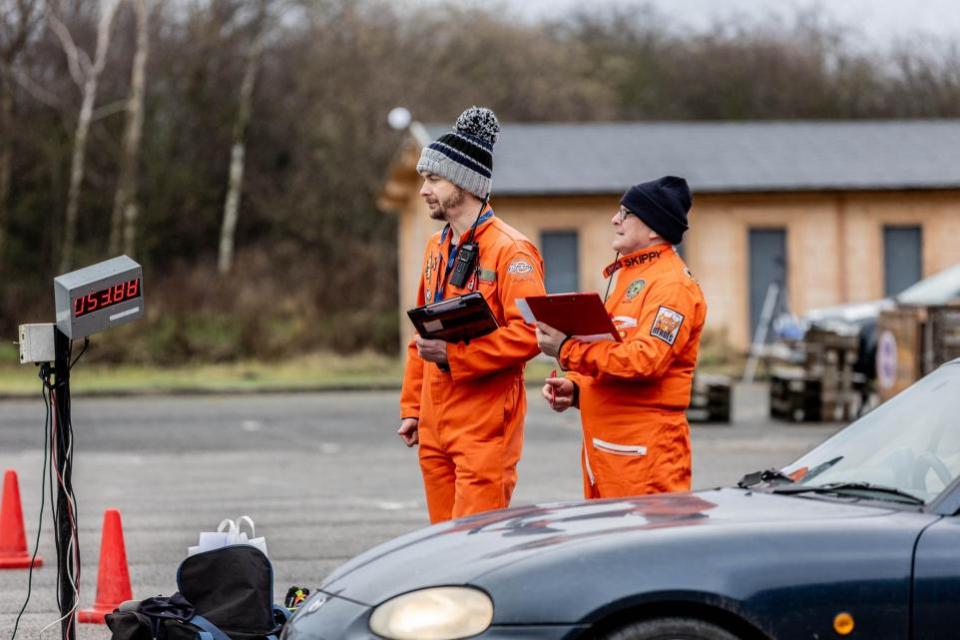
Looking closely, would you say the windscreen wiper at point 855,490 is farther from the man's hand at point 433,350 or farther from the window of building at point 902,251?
the window of building at point 902,251

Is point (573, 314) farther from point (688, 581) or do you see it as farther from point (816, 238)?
point (816, 238)

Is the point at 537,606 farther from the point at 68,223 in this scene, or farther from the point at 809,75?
the point at 809,75

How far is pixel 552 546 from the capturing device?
4.67m

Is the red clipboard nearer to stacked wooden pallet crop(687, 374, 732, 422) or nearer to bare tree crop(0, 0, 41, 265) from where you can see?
stacked wooden pallet crop(687, 374, 732, 422)

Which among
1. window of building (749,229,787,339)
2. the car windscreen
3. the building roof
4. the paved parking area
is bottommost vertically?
the paved parking area

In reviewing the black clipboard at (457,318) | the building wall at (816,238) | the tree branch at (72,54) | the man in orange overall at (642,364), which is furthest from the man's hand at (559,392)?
the tree branch at (72,54)

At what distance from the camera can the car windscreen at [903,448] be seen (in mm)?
5082

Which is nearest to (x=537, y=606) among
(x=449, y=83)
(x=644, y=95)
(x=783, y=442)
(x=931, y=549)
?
(x=931, y=549)

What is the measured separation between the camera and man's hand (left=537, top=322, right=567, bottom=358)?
6.07m

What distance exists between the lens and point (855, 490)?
16.8 ft

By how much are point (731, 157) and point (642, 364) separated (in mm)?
30555

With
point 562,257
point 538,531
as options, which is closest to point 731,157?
point 562,257

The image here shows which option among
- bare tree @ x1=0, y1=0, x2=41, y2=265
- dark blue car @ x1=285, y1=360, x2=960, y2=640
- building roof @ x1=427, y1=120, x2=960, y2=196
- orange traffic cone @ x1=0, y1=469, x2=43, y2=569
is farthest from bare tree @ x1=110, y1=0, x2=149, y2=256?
dark blue car @ x1=285, y1=360, x2=960, y2=640

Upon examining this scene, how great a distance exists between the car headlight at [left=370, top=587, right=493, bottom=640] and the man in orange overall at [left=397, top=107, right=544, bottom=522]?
1.58 meters
